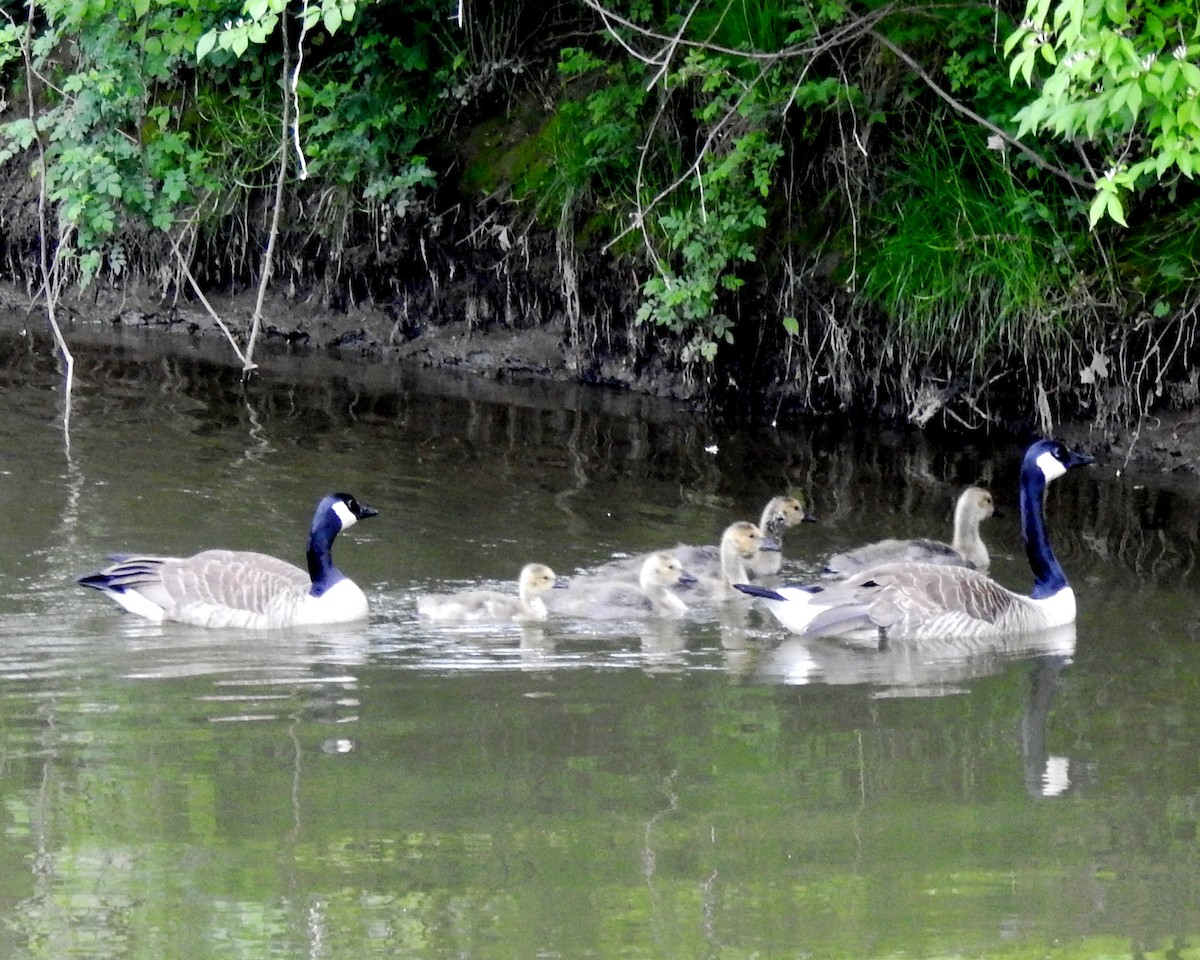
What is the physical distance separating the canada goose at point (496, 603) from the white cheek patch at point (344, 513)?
68 cm

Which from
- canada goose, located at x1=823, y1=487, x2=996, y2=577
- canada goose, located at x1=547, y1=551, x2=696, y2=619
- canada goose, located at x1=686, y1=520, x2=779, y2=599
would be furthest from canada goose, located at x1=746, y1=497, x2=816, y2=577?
canada goose, located at x1=547, y1=551, x2=696, y2=619

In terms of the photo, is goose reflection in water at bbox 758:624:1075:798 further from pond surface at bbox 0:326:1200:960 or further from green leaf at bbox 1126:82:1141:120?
green leaf at bbox 1126:82:1141:120

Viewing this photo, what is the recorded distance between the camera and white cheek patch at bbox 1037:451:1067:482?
443 inches

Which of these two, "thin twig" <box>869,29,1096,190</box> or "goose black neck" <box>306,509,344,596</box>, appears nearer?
"goose black neck" <box>306,509,344,596</box>

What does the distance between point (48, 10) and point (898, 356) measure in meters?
7.51

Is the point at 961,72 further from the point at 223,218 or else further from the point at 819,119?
the point at 223,218

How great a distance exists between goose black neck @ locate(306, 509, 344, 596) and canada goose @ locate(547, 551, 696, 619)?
4.12 feet

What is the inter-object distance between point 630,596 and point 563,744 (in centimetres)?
254

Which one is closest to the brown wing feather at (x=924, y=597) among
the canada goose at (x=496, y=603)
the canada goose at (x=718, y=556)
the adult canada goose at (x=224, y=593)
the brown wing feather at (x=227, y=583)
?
the canada goose at (x=718, y=556)

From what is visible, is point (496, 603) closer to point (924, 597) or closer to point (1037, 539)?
point (924, 597)

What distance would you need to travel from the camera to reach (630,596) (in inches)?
402

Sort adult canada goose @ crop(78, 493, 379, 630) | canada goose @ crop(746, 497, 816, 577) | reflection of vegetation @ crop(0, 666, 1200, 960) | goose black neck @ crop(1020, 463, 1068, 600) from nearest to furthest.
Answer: reflection of vegetation @ crop(0, 666, 1200, 960)
adult canada goose @ crop(78, 493, 379, 630)
goose black neck @ crop(1020, 463, 1068, 600)
canada goose @ crop(746, 497, 816, 577)

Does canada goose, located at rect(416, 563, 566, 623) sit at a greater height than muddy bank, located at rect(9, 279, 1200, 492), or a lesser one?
lesser

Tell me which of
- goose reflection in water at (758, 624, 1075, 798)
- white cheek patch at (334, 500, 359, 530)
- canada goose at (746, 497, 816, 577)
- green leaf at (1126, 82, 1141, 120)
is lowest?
goose reflection in water at (758, 624, 1075, 798)
